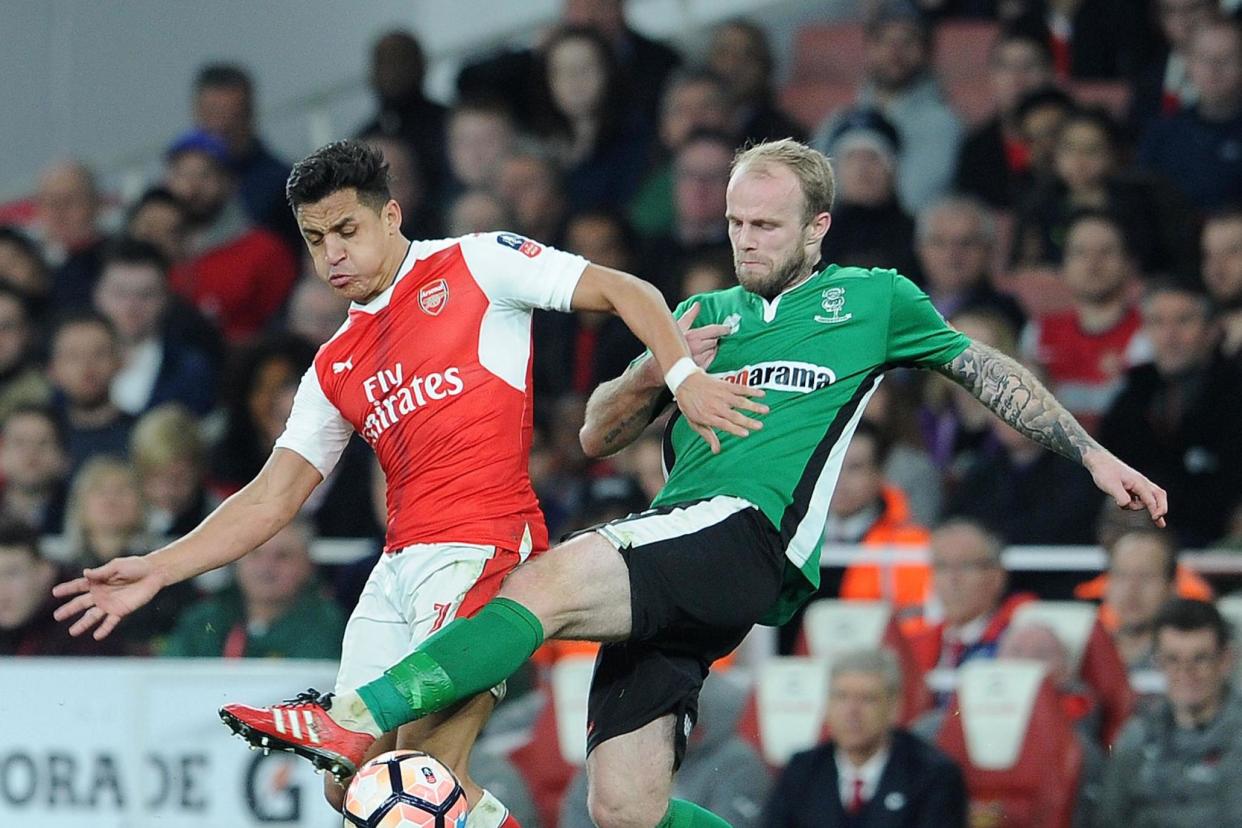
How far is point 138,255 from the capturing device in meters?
11.7

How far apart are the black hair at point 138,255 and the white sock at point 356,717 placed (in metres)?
6.59

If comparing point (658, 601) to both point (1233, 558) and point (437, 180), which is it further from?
point (437, 180)

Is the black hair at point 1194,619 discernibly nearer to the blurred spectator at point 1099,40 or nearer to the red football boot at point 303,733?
the red football boot at point 303,733

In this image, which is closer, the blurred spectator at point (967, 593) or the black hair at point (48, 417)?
the blurred spectator at point (967, 593)

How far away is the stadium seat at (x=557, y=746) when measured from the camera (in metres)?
8.76

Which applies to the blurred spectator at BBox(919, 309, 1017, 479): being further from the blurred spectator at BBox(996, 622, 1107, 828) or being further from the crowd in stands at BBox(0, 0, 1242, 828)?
the blurred spectator at BBox(996, 622, 1107, 828)

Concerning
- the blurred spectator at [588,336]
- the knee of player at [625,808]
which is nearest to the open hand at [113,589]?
the knee of player at [625,808]

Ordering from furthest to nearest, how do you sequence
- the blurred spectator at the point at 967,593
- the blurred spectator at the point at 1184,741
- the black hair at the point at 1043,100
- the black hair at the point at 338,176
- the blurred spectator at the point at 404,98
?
the blurred spectator at the point at 404,98, the black hair at the point at 1043,100, the blurred spectator at the point at 967,593, the blurred spectator at the point at 1184,741, the black hair at the point at 338,176

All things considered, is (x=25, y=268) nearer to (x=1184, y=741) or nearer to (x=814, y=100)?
(x=814, y=100)

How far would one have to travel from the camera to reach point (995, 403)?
20.1 feet

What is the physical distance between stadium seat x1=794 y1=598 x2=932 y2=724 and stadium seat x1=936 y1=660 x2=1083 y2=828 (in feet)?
1.04

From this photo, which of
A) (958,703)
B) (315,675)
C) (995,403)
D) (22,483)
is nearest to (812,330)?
(995,403)

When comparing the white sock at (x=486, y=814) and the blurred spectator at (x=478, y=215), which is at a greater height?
the blurred spectator at (x=478, y=215)

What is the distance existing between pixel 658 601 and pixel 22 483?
19.4ft
